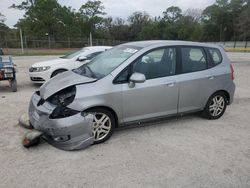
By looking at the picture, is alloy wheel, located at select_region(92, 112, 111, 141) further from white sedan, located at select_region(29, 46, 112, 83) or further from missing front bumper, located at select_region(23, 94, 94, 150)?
white sedan, located at select_region(29, 46, 112, 83)

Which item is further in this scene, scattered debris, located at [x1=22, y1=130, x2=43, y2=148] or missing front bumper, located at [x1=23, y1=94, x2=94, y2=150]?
scattered debris, located at [x1=22, y1=130, x2=43, y2=148]

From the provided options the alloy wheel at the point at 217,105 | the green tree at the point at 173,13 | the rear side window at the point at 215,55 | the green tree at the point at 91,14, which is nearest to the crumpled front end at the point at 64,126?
the alloy wheel at the point at 217,105

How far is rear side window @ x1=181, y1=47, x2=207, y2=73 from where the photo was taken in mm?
4383

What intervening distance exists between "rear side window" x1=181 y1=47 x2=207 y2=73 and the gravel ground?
1081 mm

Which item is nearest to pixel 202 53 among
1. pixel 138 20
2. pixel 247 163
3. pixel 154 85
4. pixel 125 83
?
pixel 154 85

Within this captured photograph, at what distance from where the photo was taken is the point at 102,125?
12.3 ft

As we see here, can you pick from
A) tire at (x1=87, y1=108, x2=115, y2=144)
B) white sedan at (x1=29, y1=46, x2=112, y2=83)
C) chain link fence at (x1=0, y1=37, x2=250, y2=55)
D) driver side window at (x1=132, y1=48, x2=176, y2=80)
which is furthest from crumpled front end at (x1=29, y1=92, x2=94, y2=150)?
chain link fence at (x1=0, y1=37, x2=250, y2=55)

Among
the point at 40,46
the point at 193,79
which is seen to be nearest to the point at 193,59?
the point at 193,79

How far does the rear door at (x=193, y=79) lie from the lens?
14.3 feet

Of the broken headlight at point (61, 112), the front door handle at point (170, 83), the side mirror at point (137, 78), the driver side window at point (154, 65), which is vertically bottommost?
the broken headlight at point (61, 112)

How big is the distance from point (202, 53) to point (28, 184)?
373 centimetres

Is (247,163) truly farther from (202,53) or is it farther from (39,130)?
(39,130)

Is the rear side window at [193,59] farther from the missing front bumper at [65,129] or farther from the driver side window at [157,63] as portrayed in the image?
the missing front bumper at [65,129]

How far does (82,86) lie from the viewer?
11.8ft
